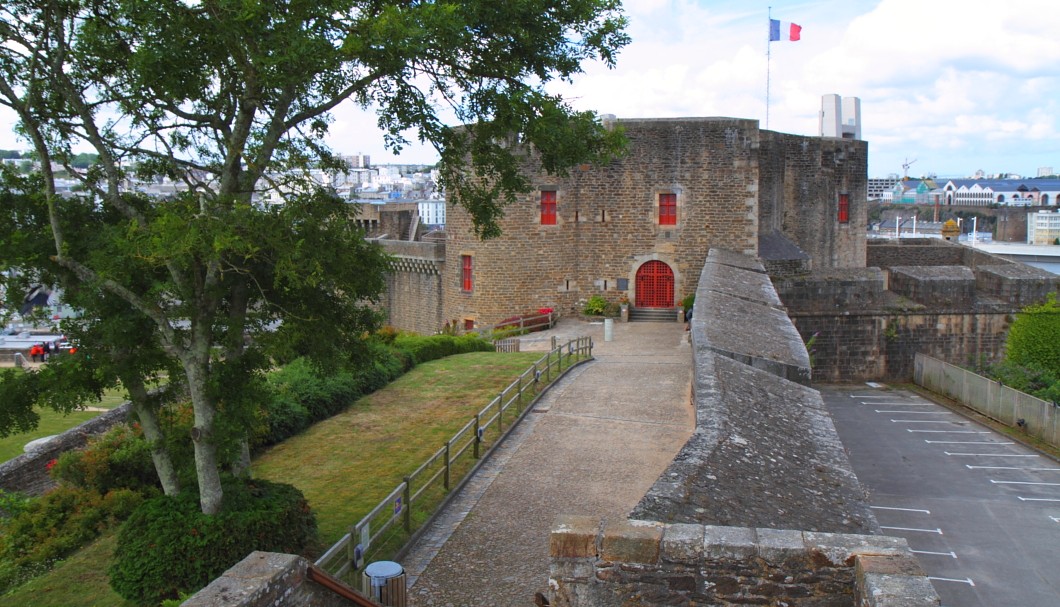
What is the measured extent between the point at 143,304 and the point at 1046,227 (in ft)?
392

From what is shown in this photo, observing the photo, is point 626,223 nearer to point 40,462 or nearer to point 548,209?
point 548,209

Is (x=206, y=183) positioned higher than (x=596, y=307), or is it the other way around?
(x=206, y=183)

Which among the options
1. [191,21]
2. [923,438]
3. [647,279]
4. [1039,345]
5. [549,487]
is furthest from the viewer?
[647,279]

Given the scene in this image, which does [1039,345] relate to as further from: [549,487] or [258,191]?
[258,191]

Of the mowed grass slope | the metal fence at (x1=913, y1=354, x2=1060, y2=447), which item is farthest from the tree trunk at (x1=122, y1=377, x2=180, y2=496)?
the metal fence at (x1=913, y1=354, x2=1060, y2=447)

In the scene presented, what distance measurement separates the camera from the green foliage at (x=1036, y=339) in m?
25.1

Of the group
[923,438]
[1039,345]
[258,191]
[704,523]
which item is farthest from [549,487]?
[1039,345]

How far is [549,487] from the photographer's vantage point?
37.3 ft

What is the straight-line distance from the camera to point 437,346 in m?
22.8

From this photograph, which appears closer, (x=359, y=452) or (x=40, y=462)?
(x=359, y=452)

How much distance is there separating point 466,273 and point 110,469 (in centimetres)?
1743

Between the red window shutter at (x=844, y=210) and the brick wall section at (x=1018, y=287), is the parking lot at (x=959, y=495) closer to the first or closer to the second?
the brick wall section at (x=1018, y=287)

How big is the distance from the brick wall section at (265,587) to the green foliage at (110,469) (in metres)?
6.36

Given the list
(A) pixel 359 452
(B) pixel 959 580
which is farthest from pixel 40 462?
(B) pixel 959 580
